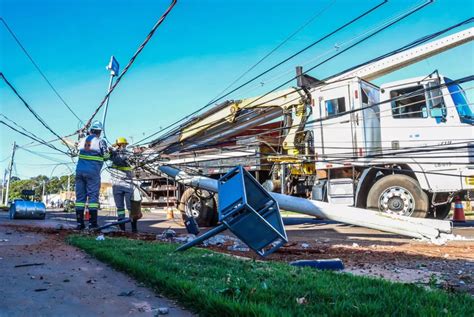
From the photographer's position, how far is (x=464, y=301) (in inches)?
99.1

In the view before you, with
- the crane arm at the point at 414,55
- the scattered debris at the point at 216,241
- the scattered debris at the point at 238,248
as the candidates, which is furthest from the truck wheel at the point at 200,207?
the crane arm at the point at 414,55

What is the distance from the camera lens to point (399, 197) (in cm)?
832

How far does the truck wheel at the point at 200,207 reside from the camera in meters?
10.5

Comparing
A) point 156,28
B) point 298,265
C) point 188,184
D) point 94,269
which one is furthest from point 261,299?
point 188,184

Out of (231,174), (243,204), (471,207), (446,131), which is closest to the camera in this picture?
(243,204)

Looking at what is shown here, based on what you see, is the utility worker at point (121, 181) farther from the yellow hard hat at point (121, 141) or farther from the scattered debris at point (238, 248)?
the scattered debris at point (238, 248)

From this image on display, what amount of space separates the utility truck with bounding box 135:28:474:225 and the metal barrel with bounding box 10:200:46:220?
497 centimetres

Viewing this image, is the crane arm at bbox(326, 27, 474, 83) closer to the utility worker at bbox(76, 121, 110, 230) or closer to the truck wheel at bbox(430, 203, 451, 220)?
the truck wheel at bbox(430, 203, 451, 220)

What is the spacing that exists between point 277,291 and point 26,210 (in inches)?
477

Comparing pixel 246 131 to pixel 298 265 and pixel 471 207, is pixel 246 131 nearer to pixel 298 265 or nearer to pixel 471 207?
pixel 298 265

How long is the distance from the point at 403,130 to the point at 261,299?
7112 mm

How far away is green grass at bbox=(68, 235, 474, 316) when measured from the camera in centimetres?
225

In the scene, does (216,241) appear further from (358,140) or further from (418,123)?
(418,123)

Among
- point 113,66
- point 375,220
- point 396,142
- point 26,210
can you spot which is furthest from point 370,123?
point 26,210
